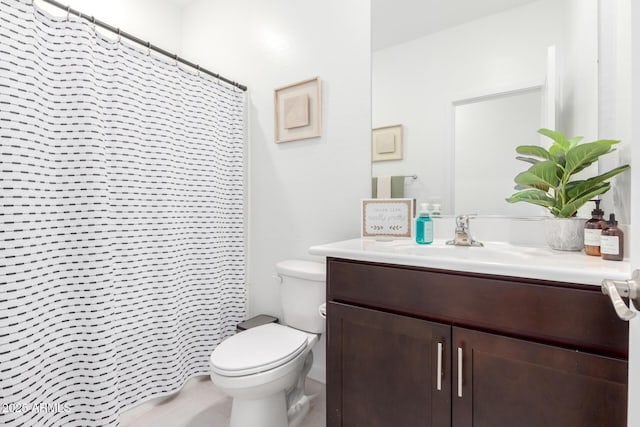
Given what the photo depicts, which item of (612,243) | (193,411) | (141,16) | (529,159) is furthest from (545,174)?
(141,16)

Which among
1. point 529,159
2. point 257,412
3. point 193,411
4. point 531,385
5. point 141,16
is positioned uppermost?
point 141,16

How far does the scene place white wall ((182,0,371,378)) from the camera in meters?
1.66

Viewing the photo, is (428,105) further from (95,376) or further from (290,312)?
(95,376)

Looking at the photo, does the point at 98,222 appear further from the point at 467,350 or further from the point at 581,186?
the point at 581,186

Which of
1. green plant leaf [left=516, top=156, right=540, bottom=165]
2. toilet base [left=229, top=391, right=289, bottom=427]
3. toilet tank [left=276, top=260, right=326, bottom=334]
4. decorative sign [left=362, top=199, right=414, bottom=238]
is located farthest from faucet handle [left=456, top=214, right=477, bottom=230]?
toilet base [left=229, top=391, right=289, bottom=427]

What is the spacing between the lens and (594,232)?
3.08 feet

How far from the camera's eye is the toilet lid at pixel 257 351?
1210 millimetres

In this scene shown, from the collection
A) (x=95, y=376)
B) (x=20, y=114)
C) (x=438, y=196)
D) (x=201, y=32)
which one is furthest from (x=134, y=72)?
(x=438, y=196)

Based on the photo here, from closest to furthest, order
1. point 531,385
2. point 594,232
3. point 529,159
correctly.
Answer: point 531,385, point 594,232, point 529,159

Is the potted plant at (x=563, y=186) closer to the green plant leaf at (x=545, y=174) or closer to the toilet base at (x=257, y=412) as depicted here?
the green plant leaf at (x=545, y=174)

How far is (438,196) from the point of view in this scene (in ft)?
4.78

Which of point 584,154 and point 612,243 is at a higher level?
point 584,154

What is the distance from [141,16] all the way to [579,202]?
9.37 feet

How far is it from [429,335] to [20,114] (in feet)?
5.38
